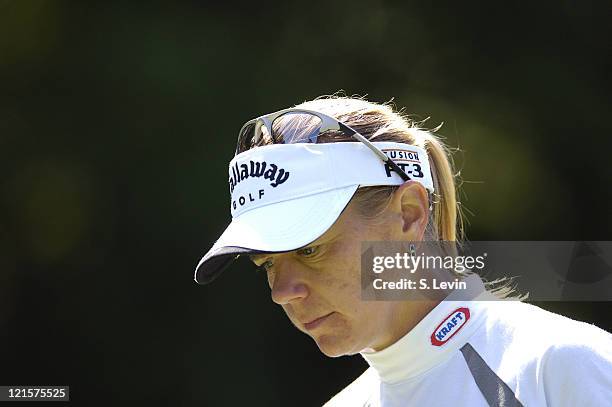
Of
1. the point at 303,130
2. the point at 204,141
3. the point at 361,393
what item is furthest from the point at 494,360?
the point at 204,141

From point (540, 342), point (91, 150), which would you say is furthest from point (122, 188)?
point (540, 342)

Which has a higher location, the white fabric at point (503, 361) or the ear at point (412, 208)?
the ear at point (412, 208)

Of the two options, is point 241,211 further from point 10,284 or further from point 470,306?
point 10,284

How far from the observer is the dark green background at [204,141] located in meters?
3.47

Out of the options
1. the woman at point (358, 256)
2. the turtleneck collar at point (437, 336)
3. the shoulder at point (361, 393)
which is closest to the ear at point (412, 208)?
the woman at point (358, 256)

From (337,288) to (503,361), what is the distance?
0.26 metres

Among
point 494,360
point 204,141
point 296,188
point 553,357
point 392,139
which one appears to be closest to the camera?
point 553,357

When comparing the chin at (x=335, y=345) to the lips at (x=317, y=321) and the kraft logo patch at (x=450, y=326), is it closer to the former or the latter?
the lips at (x=317, y=321)

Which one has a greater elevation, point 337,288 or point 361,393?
point 337,288

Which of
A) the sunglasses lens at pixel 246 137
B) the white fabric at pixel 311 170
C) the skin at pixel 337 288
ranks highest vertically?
the sunglasses lens at pixel 246 137

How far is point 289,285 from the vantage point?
1452 mm

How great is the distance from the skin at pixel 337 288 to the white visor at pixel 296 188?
0.04 meters

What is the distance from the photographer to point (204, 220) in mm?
3480

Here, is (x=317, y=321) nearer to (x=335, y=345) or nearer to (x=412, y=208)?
(x=335, y=345)
